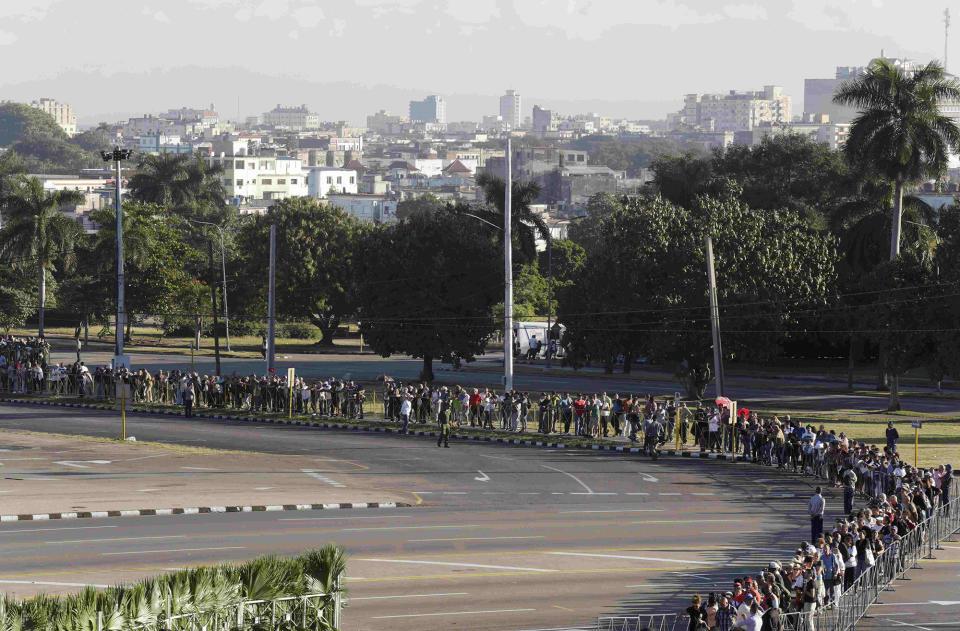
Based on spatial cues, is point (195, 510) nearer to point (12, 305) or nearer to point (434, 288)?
point (434, 288)

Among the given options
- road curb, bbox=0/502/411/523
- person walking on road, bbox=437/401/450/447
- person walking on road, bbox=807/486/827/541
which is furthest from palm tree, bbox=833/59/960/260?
road curb, bbox=0/502/411/523

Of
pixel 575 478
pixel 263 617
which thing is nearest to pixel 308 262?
pixel 575 478

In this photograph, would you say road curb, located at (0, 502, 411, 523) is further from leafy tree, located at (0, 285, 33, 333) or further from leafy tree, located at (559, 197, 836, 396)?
leafy tree, located at (0, 285, 33, 333)

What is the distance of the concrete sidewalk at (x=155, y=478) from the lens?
35750 mm

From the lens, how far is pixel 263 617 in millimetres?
18547

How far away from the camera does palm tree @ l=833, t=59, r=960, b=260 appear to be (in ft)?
212

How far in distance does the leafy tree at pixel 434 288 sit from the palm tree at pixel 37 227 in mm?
25685

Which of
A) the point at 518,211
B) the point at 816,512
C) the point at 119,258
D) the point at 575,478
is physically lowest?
the point at 575,478

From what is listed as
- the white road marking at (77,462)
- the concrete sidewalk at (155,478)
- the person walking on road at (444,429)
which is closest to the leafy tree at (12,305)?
the concrete sidewalk at (155,478)

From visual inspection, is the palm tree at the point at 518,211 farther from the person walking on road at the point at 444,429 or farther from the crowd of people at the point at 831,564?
the crowd of people at the point at 831,564

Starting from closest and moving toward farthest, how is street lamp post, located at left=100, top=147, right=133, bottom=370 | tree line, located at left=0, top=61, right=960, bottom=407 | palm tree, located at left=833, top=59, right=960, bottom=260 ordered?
street lamp post, located at left=100, top=147, right=133, bottom=370 < tree line, located at left=0, top=61, right=960, bottom=407 < palm tree, located at left=833, top=59, right=960, bottom=260

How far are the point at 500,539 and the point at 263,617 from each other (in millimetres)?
12904

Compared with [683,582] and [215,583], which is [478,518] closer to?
[683,582]

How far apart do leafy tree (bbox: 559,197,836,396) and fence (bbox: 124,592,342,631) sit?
144 feet
